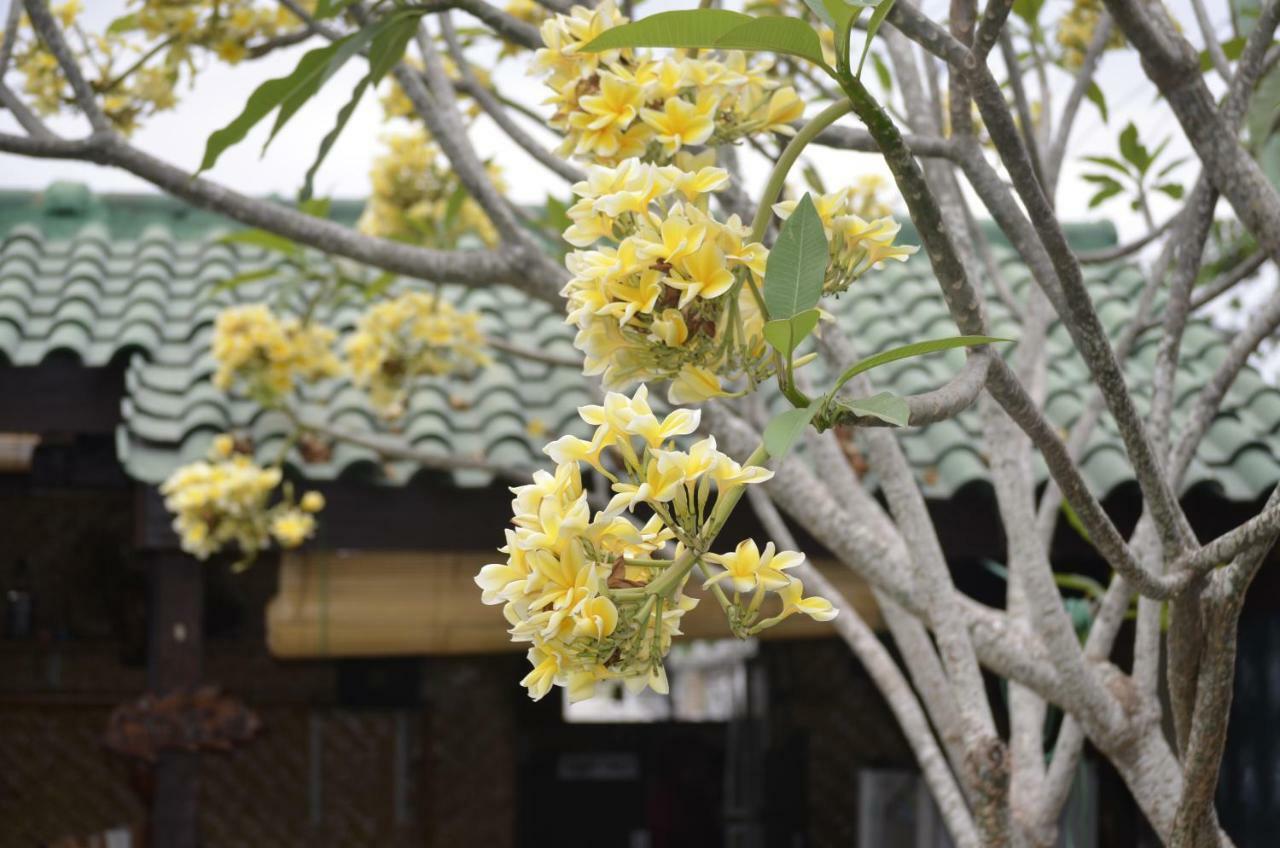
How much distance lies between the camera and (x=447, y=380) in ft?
12.1

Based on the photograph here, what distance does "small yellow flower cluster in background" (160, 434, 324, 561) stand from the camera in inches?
108

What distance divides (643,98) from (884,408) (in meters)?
0.37

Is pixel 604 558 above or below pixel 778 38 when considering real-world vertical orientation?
below

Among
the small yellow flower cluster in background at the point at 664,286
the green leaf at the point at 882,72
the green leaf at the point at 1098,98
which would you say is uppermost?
the green leaf at the point at 882,72

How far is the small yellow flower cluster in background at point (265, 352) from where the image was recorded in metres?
2.99

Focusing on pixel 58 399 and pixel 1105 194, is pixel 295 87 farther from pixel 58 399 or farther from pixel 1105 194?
pixel 58 399

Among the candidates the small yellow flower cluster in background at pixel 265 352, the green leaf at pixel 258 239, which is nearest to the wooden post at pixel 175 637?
the small yellow flower cluster in background at pixel 265 352

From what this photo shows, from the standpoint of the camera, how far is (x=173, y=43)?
2.14 metres

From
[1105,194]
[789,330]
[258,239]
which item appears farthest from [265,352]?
[789,330]

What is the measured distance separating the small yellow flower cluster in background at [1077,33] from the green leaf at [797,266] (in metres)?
1.83

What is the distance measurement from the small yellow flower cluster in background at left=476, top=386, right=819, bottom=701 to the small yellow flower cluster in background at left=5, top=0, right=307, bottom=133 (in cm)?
159

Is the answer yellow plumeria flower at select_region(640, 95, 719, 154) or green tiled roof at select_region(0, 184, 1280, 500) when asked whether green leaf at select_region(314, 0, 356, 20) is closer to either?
yellow plumeria flower at select_region(640, 95, 719, 154)

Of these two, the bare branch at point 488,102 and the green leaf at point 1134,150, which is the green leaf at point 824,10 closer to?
the bare branch at point 488,102

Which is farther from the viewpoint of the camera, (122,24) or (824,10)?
(122,24)
